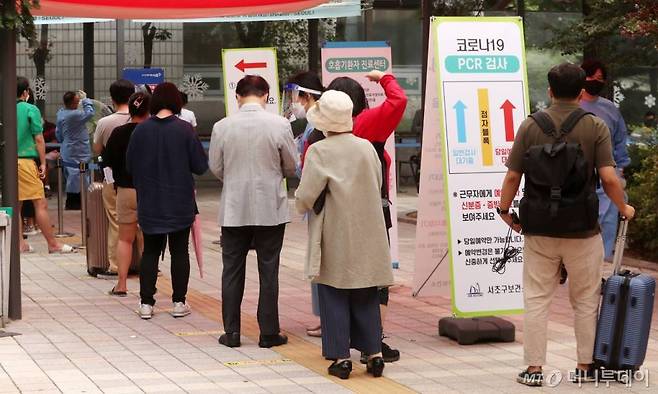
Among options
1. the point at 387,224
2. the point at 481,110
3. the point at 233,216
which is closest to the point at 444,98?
the point at 481,110

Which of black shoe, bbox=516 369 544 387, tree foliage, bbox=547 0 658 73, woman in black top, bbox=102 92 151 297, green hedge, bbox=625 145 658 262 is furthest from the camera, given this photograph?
A: tree foliage, bbox=547 0 658 73

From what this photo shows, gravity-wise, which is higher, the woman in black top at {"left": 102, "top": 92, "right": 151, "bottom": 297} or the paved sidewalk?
the woman in black top at {"left": 102, "top": 92, "right": 151, "bottom": 297}

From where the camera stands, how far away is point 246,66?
1509cm

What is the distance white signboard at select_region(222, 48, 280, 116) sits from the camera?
49.1 feet

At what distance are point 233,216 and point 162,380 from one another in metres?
1.49

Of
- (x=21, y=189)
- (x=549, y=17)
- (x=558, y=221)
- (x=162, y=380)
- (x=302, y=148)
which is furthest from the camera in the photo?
(x=549, y=17)

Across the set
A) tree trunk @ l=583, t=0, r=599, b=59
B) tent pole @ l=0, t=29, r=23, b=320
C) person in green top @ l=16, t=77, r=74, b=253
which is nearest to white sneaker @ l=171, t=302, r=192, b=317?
tent pole @ l=0, t=29, r=23, b=320

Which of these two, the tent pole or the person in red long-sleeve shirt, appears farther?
the tent pole

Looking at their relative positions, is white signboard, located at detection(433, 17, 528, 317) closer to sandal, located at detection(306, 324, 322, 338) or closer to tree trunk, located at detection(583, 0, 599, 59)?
sandal, located at detection(306, 324, 322, 338)

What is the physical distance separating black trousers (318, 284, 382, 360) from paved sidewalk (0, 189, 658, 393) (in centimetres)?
19

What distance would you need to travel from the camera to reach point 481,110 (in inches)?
354

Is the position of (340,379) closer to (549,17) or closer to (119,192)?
(119,192)

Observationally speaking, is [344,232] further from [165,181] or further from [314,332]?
[165,181]

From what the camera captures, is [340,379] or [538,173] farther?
[340,379]
